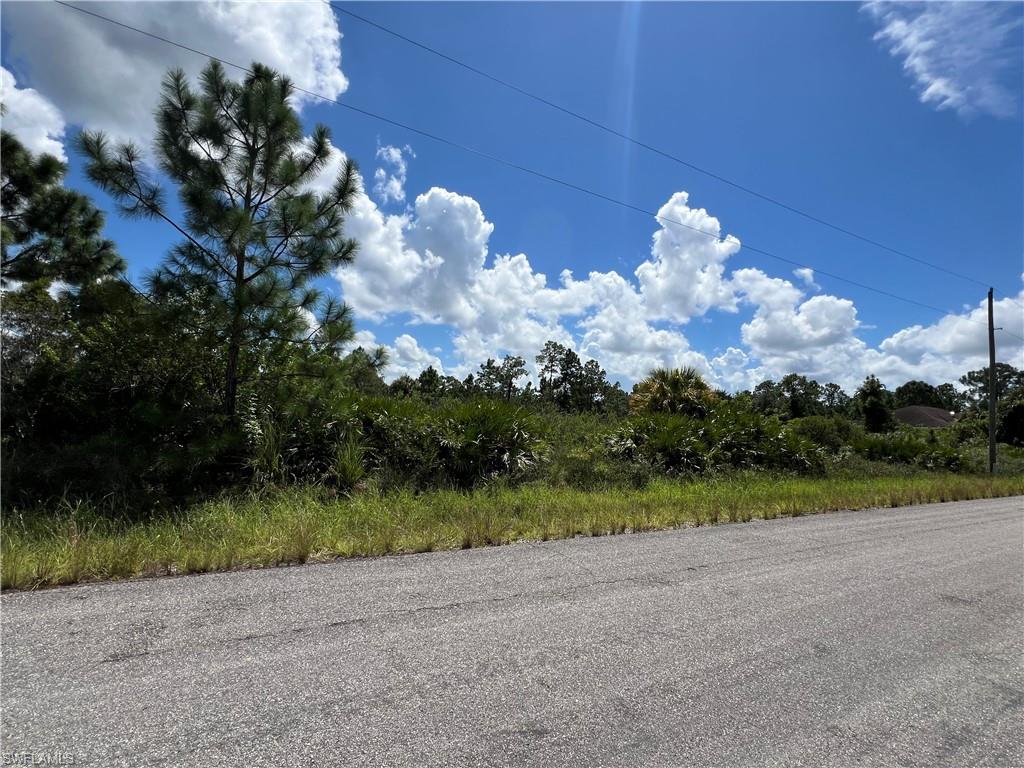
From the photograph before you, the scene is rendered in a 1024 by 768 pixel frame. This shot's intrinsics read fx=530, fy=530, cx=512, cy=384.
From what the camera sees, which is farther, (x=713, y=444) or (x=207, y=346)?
(x=713, y=444)

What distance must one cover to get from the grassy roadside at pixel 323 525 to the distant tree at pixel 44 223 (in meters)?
7.48

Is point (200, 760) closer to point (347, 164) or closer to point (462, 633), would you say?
point (462, 633)

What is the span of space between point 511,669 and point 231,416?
7183 mm

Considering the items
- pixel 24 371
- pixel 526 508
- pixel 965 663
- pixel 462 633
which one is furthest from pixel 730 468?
pixel 24 371

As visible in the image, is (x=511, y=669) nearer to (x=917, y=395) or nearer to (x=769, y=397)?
(x=769, y=397)

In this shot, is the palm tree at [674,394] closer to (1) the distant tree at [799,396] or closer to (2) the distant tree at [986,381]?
(1) the distant tree at [799,396]

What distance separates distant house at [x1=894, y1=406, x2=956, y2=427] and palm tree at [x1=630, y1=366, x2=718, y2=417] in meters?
67.6

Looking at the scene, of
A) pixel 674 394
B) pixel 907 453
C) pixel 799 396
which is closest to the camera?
pixel 674 394

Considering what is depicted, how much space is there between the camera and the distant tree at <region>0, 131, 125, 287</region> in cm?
1073

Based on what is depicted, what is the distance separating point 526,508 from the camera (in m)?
8.02

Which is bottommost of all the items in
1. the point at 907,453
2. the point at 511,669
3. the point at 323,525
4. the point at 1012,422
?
the point at 511,669

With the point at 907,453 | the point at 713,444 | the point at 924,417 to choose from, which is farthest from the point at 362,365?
the point at 924,417

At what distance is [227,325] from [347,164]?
3.19m

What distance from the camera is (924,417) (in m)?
73.2
